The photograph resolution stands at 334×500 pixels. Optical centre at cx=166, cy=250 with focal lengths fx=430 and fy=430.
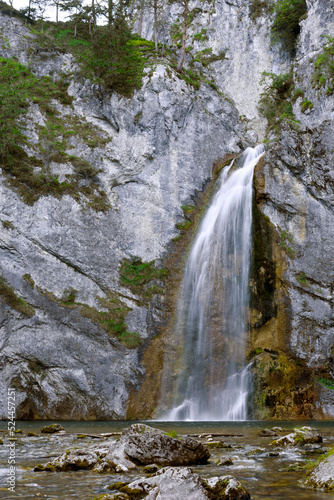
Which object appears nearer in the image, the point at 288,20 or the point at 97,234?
the point at 97,234

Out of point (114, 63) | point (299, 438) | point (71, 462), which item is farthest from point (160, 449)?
point (114, 63)

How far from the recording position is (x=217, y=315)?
19234 millimetres

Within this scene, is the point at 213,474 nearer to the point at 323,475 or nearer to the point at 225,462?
the point at 225,462

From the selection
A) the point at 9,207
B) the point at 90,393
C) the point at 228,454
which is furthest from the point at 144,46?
the point at 228,454

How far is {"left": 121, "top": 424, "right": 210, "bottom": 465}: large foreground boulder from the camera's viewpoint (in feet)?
20.7

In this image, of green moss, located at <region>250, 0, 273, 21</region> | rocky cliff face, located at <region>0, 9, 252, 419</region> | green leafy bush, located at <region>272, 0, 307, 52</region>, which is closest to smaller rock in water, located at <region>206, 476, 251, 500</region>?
rocky cliff face, located at <region>0, 9, 252, 419</region>

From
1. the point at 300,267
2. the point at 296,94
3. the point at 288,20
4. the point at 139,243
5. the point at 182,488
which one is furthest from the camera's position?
the point at 288,20

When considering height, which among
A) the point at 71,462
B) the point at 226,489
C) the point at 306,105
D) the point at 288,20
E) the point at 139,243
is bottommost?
the point at 71,462

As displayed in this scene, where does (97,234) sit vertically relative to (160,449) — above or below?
above

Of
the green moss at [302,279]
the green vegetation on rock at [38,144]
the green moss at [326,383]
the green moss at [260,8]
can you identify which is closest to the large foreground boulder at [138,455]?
the green moss at [326,383]

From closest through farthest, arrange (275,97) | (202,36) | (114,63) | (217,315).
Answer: (217,315)
(114,63)
(275,97)
(202,36)

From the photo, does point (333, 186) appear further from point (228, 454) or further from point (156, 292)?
point (228, 454)

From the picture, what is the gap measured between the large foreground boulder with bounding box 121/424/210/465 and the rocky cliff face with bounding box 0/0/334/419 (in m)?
11.2

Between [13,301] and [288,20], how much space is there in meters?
26.4
